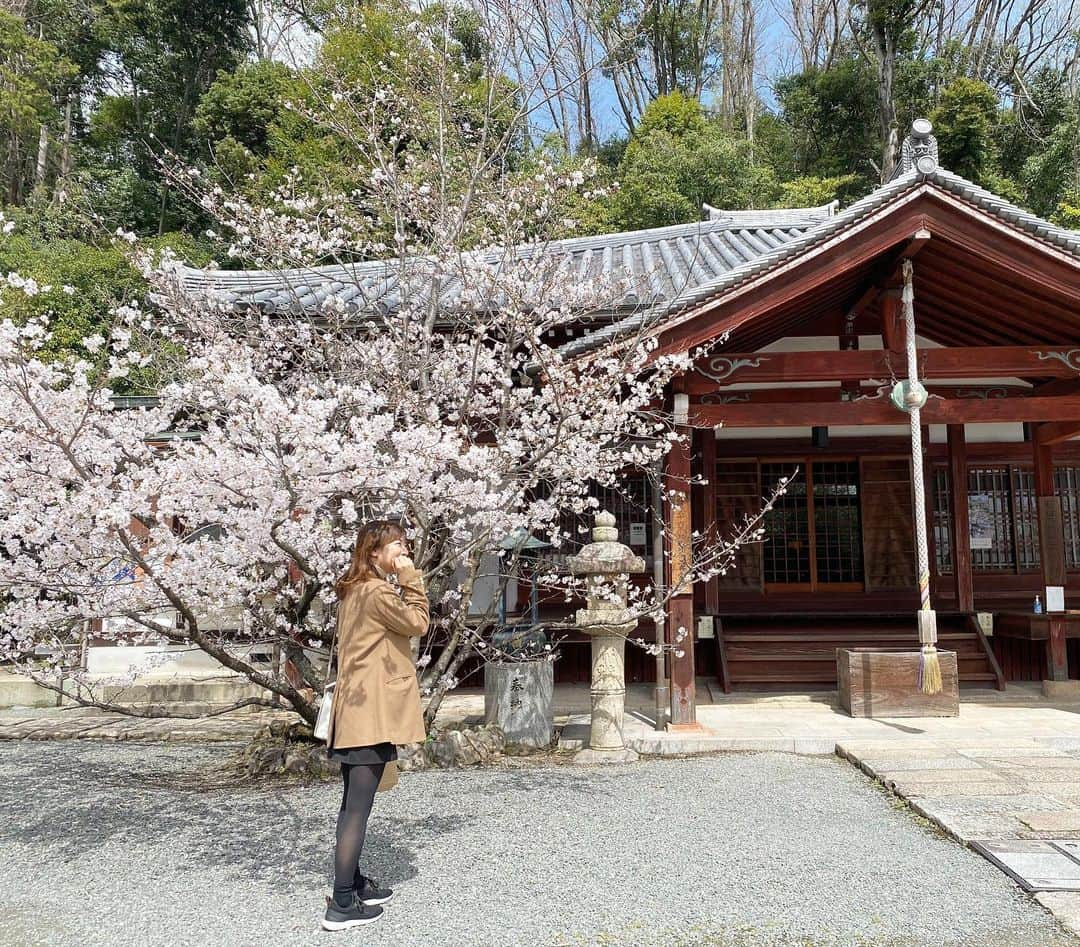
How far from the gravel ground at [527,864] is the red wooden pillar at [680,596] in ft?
2.96

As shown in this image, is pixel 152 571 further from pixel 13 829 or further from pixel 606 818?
pixel 606 818

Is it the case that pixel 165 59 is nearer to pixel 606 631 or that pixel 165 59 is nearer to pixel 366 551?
pixel 606 631

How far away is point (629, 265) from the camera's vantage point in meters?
11.8

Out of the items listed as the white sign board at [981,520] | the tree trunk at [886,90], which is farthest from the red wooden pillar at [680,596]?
the tree trunk at [886,90]

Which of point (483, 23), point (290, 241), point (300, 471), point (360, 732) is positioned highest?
point (483, 23)

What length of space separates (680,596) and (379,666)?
3.99 meters

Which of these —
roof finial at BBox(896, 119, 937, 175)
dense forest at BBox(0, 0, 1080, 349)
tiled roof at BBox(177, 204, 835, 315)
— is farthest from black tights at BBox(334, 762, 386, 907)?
dense forest at BBox(0, 0, 1080, 349)

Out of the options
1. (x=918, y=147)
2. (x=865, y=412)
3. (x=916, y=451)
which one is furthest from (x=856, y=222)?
(x=916, y=451)

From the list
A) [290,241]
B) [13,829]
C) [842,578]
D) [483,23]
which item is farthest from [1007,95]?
[13,829]

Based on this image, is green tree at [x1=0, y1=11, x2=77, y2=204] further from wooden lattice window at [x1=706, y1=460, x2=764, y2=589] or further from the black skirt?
the black skirt

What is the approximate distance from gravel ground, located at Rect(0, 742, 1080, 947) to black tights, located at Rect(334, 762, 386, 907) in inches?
8.4

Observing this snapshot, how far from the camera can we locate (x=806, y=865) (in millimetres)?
4121

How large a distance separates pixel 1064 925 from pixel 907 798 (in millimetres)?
1826

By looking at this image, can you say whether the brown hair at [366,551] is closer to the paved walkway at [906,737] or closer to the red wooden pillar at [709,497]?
the paved walkway at [906,737]
